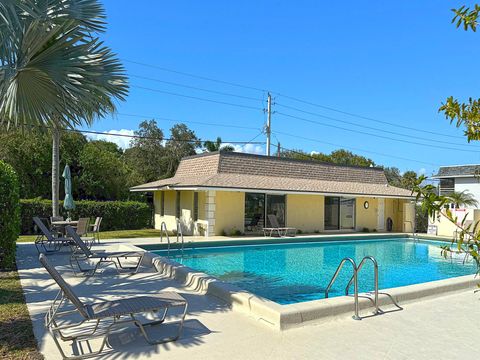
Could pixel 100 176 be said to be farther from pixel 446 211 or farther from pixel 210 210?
pixel 446 211

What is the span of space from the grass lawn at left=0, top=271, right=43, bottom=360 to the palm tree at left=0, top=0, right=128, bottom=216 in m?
3.13

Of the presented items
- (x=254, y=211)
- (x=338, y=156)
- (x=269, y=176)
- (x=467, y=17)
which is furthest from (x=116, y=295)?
(x=338, y=156)

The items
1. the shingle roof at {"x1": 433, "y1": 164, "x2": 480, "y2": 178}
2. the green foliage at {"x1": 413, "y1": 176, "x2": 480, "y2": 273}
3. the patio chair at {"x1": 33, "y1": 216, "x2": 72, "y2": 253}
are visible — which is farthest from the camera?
the shingle roof at {"x1": 433, "y1": 164, "x2": 480, "y2": 178}

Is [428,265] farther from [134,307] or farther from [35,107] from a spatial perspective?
[35,107]

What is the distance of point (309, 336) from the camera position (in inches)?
209

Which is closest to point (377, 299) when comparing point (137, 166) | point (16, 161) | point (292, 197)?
point (292, 197)

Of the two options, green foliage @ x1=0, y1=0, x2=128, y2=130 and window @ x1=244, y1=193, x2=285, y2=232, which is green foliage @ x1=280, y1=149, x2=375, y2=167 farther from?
green foliage @ x1=0, y1=0, x2=128, y2=130

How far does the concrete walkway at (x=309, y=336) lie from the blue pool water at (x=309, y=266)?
2633 mm

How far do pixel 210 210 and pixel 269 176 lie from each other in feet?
16.9

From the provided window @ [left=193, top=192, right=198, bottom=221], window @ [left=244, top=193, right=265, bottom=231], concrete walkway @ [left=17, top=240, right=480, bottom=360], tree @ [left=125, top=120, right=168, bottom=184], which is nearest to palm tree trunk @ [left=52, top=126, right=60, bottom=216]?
window @ [left=193, top=192, right=198, bottom=221]

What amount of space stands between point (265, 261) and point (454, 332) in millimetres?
8638

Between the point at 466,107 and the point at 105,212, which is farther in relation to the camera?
the point at 105,212

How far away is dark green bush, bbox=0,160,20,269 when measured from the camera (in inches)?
378

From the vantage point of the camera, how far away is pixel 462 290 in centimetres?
805
